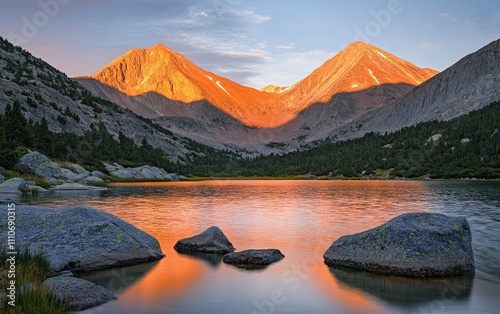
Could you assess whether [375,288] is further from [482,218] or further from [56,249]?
[482,218]

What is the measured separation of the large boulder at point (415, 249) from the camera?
20.8 m

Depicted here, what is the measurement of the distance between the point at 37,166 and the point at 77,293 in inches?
3112

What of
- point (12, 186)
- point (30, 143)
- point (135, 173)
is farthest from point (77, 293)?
point (135, 173)

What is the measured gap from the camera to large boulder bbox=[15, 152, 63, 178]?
82.8 metres

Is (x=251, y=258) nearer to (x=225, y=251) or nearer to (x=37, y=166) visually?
(x=225, y=251)

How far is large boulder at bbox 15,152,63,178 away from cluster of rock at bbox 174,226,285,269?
217 feet

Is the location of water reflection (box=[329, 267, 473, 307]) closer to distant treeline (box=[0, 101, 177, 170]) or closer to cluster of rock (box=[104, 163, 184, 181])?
distant treeline (box=[0, 101, 177, 170])

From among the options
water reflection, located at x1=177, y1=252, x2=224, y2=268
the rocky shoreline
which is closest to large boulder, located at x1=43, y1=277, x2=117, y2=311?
the rocky shoreline

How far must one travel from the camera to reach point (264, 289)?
18.6m

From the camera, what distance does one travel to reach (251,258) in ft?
77.7

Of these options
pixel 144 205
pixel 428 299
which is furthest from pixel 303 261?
pixel 144 205

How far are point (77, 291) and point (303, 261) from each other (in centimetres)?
1261

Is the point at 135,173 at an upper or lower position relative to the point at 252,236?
lower

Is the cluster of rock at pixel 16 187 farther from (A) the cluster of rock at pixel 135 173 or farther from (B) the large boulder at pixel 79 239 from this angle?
(A) the cluster of rock at pixel 135 173
